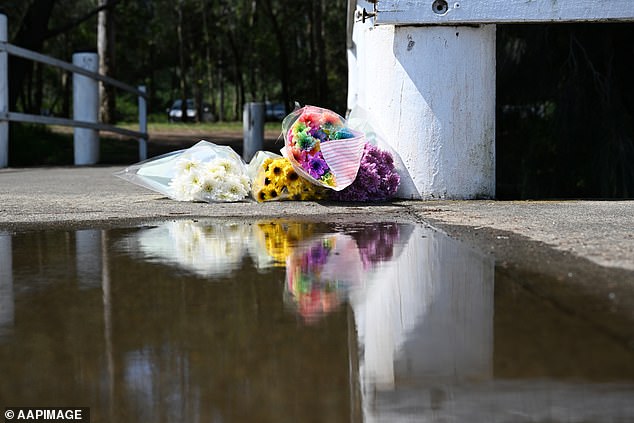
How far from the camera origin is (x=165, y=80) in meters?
73.2

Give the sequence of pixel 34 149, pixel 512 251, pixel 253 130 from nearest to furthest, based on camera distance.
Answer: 1. pixel 512 251
2. pixel 34 149
3. pixel 253 130

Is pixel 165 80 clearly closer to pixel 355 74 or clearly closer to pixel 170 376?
pixel 355 74

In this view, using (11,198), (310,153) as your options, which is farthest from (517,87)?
(11,198)

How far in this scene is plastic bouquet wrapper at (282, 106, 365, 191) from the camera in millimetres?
7758

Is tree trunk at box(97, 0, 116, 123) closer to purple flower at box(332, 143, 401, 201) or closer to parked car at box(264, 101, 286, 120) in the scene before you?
parked car at box(264, 101, 286, 120)

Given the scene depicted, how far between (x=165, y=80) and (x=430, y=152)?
6693 centimetres

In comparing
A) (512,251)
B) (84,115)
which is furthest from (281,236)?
(84,115)

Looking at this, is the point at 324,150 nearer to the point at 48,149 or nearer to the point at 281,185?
the point at 281,185

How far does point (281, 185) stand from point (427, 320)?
4549 millimetres

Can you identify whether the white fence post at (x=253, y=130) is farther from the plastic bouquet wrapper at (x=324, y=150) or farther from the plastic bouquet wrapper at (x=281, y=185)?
the plastic bouquet wrapper at (x=324, y=150)

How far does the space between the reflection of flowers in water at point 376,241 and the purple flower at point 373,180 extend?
1.33 meters

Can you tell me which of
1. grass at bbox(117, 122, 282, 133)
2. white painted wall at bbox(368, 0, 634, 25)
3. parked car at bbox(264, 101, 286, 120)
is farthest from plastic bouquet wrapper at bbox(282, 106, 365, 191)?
parked car at bbox(264, 101, 286, 120)

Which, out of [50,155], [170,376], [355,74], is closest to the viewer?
[170,376]

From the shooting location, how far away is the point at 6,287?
14.0 ft
